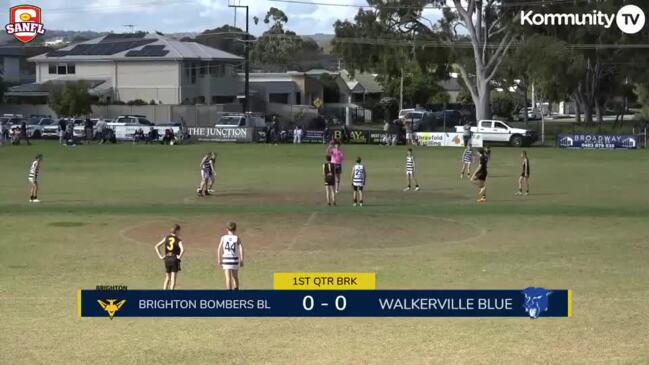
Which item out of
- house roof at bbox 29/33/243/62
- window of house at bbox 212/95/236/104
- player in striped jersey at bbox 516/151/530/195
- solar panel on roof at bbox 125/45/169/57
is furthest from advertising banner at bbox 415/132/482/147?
window of house at bbox 212/95/236/104

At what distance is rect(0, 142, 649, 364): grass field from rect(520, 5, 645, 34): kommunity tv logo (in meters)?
23.6

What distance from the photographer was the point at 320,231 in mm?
28766

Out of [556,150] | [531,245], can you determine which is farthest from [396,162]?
[531,245]

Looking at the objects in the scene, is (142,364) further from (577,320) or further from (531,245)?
(531,245)

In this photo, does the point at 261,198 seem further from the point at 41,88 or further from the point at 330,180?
the point at 41,88

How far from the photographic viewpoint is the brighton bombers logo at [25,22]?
2837 inches

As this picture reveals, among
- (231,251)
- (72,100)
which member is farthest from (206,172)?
(72,100)

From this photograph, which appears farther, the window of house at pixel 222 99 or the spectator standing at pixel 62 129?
the window of house at pixel 222 99

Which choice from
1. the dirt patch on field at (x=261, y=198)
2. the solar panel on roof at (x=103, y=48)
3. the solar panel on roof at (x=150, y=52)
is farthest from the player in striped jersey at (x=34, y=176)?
the solar panel on roof at (x=103, y=48)

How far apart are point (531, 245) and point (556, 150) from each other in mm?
39689

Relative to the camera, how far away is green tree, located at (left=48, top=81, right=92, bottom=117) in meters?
78.6

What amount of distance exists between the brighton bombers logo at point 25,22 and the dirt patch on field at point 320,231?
4666cm

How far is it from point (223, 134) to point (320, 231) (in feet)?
143

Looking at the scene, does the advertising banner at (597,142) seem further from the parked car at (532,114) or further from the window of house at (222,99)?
the parked car at (532,114)
